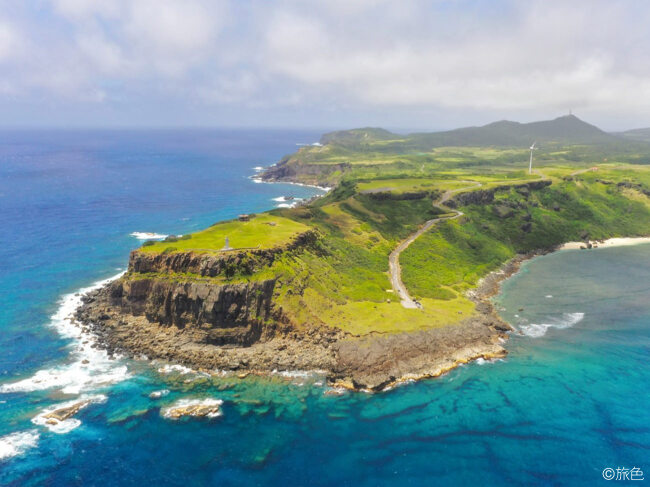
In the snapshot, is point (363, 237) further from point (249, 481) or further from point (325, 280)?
point (249, 481)

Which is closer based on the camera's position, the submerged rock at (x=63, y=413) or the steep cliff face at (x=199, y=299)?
the submerged rock at (x=63, y=413)

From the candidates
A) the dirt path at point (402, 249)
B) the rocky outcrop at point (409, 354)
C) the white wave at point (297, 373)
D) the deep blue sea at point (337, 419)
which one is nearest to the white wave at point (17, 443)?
the deep blue sea at point (337, 419)

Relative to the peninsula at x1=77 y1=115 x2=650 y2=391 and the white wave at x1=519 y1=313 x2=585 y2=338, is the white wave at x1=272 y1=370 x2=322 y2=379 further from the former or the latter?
the white wave at x1=519 y1=313 x2=585 y2=338

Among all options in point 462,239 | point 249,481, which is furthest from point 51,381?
point 462,239

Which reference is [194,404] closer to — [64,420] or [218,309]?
[64,420]

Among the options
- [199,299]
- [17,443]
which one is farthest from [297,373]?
[17,443]

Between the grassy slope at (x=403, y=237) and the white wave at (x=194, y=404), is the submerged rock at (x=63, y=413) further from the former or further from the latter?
the grassy slope at (x=403, y=237)

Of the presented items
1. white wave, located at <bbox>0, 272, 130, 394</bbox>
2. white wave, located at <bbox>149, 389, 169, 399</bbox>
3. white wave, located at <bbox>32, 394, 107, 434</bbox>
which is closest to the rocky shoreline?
white wave, located at <bbox>0, 272, 130, 394</bbox>
